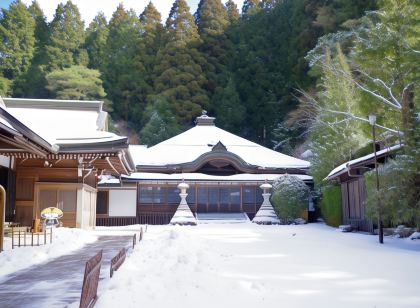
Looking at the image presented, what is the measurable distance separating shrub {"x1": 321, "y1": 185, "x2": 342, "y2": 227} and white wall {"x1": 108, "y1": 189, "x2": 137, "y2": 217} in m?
11.3

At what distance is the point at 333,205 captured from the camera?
21.4 meters

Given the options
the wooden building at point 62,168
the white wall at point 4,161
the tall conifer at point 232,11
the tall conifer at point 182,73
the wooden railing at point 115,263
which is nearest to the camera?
the wooden railing at point 115,263

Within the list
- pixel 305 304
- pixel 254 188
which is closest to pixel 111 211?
pixel 254 188

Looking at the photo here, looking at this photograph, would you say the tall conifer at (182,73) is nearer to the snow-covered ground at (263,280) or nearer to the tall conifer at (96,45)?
the tall conifer at (96,45)

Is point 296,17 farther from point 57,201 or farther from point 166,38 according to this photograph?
point 57,201

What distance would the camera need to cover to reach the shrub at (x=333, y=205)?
21.1m

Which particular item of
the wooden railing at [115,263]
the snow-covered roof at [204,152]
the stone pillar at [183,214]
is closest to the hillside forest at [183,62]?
the snow-covered roof at [204,152]

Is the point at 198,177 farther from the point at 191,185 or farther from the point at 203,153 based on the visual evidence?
the point at 203,153

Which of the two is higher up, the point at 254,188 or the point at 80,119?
the point at 80,119

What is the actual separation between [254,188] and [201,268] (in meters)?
20.3

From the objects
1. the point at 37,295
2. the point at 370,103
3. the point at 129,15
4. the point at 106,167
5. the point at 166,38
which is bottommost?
the point at 37,295

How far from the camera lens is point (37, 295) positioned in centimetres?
565

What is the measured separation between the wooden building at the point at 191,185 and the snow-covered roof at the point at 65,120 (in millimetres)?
5588

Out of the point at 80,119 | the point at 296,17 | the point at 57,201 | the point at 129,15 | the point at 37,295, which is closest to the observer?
the point at 37,295
